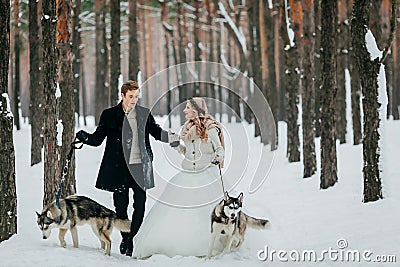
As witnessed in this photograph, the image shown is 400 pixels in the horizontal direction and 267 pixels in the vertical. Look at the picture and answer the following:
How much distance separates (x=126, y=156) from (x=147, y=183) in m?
0.41

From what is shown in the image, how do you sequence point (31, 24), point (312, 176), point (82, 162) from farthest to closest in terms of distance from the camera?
point (82, 162)
point (31, 24)
point (312, 176)

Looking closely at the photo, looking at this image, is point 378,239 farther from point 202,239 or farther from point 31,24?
point 31,24

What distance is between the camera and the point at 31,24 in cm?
1497

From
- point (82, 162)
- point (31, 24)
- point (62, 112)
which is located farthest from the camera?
point (82, 162)

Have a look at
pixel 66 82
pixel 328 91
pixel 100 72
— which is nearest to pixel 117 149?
pixel 66 82

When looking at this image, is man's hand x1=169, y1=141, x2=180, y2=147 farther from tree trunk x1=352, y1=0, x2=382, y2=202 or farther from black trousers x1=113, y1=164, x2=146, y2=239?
tree trunk x1=352, y1=0, x2=382, y2=202

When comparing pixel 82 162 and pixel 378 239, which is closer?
pixel 378 239

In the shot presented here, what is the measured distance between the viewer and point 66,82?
9445 mm

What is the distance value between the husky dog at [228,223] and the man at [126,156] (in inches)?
35.5

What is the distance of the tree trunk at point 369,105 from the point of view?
805 cm

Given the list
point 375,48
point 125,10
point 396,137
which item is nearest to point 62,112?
point 375,48

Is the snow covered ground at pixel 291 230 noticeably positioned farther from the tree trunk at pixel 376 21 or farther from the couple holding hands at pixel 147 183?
the tree trunk at pixel 376 21

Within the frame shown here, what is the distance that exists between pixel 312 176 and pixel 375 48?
4728 mm

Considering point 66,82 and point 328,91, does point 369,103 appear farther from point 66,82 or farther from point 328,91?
point 66,82
